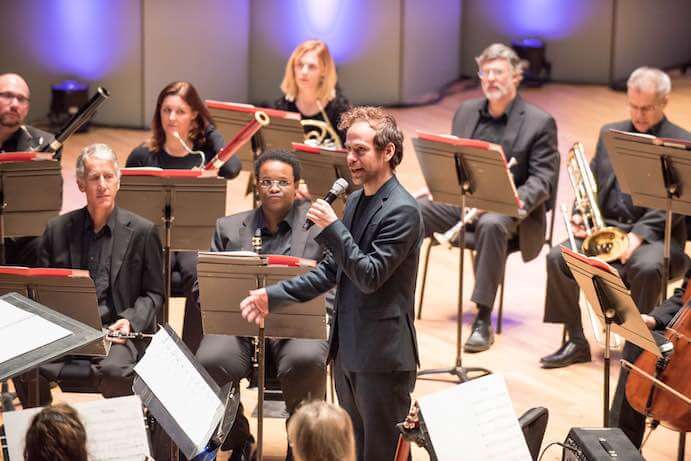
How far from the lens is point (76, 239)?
4.83 meters

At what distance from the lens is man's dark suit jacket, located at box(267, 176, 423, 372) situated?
3811 mm

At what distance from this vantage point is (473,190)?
216 inches

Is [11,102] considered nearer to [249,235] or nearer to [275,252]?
[249,235]

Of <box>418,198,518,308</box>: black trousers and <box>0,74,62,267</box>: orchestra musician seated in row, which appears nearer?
<box>0,74,62,267</box>: orchestra musician seated in row

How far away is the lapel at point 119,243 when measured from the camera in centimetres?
479

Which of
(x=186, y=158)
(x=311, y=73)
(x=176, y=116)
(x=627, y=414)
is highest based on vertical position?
(x=311, y=73)

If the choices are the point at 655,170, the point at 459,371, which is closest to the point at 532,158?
the point at 655,170

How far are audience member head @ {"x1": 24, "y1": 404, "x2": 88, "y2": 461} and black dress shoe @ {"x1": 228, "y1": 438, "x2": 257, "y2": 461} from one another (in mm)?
1867

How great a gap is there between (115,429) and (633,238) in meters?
3.21

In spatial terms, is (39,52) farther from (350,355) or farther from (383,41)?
(350,355)

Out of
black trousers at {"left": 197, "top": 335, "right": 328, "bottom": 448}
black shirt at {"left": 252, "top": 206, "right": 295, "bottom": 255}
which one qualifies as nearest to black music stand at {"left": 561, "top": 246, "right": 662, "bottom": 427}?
black trousers at {"left": 197, "top": 335, "right": 328, "bottom": 448}

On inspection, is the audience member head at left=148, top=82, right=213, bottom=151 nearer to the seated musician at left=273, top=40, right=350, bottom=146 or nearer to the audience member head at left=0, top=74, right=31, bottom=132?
the audience member head at left=0, top=74, right=31, bottom=132

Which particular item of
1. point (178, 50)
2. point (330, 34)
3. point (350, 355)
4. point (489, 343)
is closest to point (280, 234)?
point (350, 355)

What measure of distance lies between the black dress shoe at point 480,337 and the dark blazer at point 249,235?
1.49 meters
